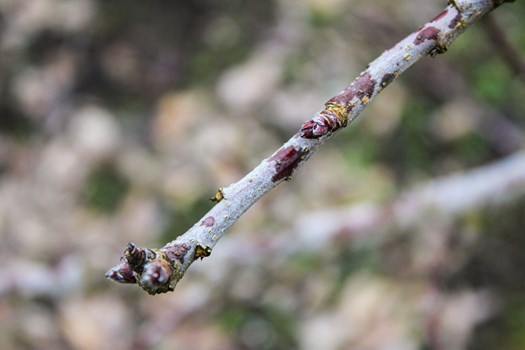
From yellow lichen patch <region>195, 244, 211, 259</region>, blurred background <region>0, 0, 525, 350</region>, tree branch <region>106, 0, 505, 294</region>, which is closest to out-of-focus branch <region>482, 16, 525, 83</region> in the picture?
blurred background <region>0, 0, 525, 350</region>

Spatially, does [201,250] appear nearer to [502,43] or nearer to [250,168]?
[502,43]

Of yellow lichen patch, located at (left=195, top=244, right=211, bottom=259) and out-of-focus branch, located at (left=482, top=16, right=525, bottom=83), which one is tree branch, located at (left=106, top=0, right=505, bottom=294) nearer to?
yellow lichen patch, located at (left=195, top=244, right=211, bottom=259)

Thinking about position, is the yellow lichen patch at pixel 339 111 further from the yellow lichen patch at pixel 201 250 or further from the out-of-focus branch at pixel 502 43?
the out-of-focus branch at pixel 502 43

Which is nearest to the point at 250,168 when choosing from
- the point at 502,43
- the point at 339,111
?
the point at 502,43

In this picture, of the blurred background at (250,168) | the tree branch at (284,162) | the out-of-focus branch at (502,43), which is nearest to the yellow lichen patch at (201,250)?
the tree branch at (284,162)

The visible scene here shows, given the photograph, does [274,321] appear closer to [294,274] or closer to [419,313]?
[294,274]

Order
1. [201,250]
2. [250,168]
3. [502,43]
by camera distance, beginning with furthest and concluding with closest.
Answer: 1. [250,168]
2. [502,43]
3. [201,250]

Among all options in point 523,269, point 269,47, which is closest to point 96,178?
point 269,47
